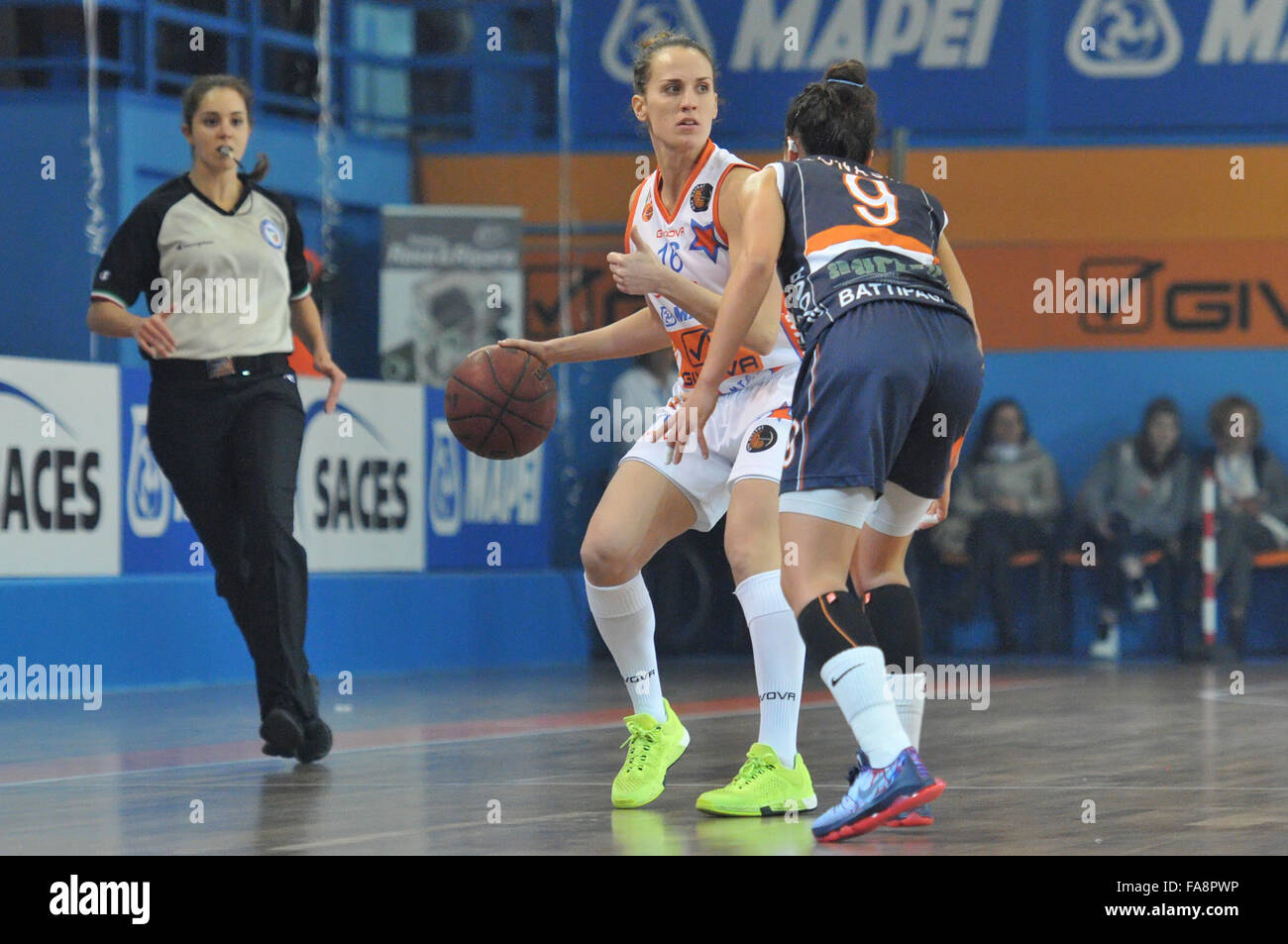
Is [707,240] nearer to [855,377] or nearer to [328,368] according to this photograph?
[855,377]

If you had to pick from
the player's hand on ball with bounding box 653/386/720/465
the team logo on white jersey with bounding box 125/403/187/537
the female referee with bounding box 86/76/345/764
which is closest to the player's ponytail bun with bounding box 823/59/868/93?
the player's hand on ball with bounding box 653/386/720/465

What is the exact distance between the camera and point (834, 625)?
5137 millimetres

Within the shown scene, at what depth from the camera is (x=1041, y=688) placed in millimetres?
11500

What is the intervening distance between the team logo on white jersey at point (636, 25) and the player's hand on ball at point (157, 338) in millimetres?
9558

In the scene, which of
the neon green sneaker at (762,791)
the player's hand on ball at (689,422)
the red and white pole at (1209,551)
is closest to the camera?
the player's hand on ball at (689,422)

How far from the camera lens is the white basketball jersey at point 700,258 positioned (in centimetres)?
619

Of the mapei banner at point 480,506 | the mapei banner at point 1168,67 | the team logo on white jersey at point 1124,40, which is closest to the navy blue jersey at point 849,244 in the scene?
the mapei banner at point 480,506

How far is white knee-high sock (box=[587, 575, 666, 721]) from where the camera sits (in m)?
6.26

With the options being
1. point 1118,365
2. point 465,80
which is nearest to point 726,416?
point 1118,365

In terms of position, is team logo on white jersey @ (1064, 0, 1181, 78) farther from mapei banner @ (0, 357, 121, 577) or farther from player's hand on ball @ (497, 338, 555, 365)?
player's hand on ball @ (497, 338, 555, 365)

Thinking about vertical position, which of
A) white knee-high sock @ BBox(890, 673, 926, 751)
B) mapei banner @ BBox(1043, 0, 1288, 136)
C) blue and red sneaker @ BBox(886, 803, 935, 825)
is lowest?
blue and red sneaker @ BBox(886, 803, 935, 825)

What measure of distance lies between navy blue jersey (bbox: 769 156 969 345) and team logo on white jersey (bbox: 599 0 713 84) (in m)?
11.4

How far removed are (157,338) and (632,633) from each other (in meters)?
2.39

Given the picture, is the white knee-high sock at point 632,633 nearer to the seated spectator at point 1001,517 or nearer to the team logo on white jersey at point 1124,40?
the seated spectator at point 1001,517
